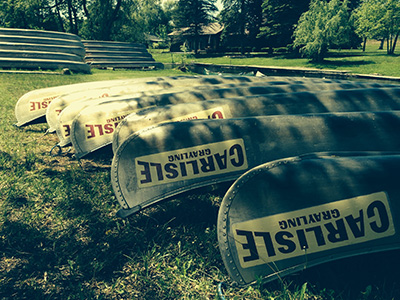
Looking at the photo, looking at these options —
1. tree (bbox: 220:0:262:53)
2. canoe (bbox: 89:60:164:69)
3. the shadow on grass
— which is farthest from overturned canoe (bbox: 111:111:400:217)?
tree (bbox: 220:0:262:53)

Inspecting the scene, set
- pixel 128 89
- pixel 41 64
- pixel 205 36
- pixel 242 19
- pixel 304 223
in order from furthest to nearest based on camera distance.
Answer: pixel 205 36 → pixel 242 19 → pixel 41 64 → pixel 128 89 → pixel 304 223

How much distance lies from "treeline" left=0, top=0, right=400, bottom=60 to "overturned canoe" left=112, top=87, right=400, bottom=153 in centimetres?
3052

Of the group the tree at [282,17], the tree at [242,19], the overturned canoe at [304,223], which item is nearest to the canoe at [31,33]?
the overturned canoe at [304,223]

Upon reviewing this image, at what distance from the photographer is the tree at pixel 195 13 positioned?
54.8 m

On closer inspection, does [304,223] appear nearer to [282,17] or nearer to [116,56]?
[116,56]

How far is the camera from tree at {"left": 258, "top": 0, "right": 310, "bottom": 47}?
41.7 metres

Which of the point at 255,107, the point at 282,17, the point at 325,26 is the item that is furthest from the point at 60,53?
the point at 282,17

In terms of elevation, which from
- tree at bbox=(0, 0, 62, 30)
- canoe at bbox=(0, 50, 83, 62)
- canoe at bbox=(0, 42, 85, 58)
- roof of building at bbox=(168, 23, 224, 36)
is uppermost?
roof of building at bbox=(168, 23, 224, 36)

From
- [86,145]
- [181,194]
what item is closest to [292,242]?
[181,194]

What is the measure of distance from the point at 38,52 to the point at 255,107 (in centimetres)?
1951

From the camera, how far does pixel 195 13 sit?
182ft

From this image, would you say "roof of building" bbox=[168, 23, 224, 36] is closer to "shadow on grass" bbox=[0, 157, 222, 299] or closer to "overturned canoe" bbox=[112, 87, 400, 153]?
"overturned canoe" bbox=[112, 87, 400, 153]

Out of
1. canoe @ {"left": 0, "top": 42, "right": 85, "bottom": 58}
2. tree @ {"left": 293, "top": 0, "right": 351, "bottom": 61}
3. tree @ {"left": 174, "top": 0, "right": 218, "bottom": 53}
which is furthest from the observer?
tree @ {"left": 174, "top": 0, "right": 218, "bottom": 53}

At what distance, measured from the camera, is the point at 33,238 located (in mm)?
2775
